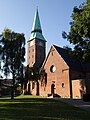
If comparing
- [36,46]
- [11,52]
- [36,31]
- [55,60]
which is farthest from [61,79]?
[36,31]

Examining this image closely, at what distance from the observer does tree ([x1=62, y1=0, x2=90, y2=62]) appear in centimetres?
2611

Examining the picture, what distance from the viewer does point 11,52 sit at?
4444 cm

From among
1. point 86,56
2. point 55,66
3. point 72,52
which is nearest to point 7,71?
point 55,66

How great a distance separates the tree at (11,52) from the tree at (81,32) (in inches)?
602

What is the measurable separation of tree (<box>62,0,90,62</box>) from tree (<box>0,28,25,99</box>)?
15.3 m

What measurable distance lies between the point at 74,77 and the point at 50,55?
326 inches

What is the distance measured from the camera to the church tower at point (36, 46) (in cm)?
6700

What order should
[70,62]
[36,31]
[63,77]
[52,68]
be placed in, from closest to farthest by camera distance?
[63,77], [70,62], [52,68], [36,31]

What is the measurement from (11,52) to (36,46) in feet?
81.2

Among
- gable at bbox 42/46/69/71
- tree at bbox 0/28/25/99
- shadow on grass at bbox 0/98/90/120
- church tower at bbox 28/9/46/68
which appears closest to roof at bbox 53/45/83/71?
gable at bbox 42/46/69/71

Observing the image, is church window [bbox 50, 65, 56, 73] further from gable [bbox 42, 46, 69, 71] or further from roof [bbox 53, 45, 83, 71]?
roof [bbox 53, 45, 83, 71]

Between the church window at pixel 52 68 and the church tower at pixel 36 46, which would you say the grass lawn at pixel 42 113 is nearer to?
the church window at pixel 52 68

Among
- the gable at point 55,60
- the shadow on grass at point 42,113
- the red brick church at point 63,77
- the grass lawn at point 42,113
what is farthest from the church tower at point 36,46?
the shadow on grass at point 42,113

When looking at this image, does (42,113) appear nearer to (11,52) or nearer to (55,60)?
(11,52)
